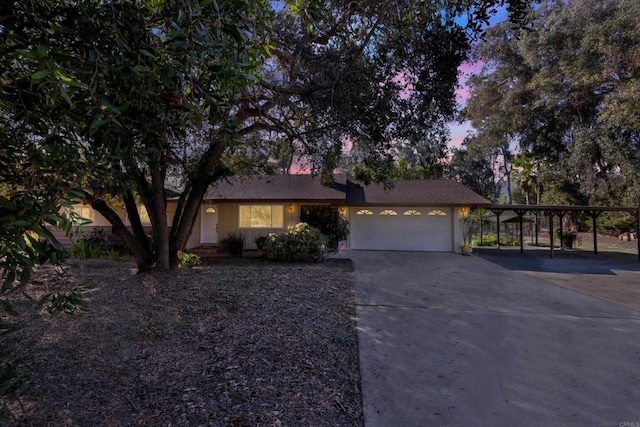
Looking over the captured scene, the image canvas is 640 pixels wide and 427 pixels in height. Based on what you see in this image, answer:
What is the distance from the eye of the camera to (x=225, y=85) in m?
1.99

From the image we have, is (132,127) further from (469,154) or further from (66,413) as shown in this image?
(469,154)

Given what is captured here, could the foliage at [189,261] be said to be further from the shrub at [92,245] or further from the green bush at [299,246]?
the shrub at [92,245]

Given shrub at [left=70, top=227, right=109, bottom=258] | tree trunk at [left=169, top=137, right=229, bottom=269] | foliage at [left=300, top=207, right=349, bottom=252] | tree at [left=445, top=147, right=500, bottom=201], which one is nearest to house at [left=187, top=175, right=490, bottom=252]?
foliage at [left=300, top=207, right=349, bottom=252]

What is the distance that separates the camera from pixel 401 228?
16406 mm

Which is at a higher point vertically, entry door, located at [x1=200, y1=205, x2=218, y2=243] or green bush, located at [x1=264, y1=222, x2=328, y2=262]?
entry door, located at [x1=200, y1=205, x2=218, y2=243]

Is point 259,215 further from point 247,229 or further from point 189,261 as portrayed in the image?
point 189,261

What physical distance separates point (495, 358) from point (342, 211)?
12.0 meters

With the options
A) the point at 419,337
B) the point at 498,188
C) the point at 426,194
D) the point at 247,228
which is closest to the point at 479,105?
the point at 426,194

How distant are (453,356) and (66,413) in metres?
4.09

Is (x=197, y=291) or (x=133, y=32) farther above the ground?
(x=133, y=32)

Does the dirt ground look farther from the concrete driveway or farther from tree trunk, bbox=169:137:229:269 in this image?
tree trunk, bbox=169:137:229:269

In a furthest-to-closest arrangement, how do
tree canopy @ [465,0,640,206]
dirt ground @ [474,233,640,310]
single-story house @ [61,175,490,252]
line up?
1. single-story house @ [61,175,490,252]
2. tree canopy @ [465,0,640,206]
3. dirt ground @ [474,233,640,310]

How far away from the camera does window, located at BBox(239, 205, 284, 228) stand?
15.5 meters

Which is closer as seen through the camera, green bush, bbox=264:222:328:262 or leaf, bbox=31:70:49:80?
leaf, bbox=31:70:49:80
